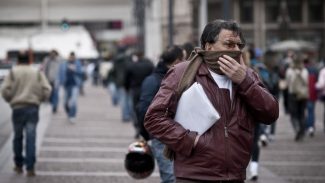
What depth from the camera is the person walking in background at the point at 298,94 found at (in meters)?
18.3

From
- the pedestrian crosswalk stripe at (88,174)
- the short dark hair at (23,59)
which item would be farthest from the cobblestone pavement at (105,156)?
the short dark hair at (23,59)

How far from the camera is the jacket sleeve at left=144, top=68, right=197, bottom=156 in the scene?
5695 millimetres

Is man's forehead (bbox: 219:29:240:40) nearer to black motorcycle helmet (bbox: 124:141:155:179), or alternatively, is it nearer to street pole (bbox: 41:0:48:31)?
black motorcycle helmet (bbox: 124:141:155:179)

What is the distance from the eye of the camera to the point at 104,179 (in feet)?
40.3

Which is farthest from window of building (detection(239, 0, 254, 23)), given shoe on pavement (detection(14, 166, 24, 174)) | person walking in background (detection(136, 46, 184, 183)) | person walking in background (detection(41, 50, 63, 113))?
person walking in background (detection(136, 46, 184, 183))

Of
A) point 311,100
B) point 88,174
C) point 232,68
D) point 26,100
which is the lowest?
point 311,100

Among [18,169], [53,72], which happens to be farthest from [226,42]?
[53,72]

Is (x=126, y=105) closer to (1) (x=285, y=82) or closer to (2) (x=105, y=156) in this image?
(1) (x=285, y=82)

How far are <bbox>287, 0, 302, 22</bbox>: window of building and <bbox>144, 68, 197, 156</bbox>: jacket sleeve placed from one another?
7022cm

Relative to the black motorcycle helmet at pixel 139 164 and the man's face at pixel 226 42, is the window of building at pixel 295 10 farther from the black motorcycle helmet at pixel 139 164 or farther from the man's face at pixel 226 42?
the man's face at pixel 226 42

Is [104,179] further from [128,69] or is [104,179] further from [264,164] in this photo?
[128,69]

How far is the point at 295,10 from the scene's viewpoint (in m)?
75.5

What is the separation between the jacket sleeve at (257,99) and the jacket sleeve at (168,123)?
0.40 m

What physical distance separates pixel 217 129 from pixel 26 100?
698 centimetres
